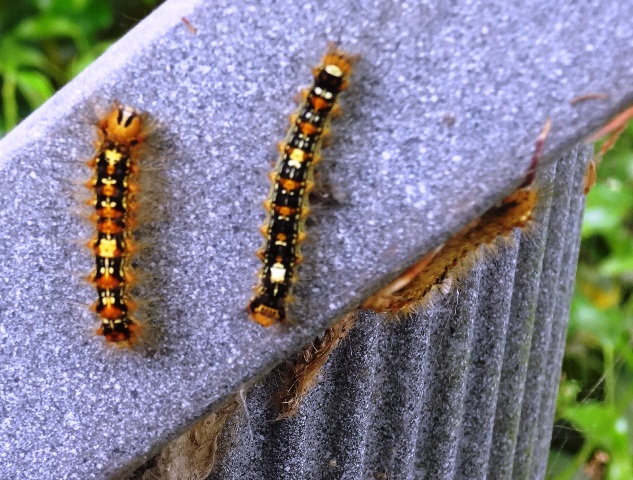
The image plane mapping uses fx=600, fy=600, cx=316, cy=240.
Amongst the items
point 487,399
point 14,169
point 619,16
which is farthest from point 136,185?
point 487,399

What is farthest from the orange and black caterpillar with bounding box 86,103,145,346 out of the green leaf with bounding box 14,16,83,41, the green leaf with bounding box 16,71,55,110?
the green leaf with bounding box 14,16,83,41

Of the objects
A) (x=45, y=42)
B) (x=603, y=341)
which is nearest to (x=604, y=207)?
(x=603, y=341)

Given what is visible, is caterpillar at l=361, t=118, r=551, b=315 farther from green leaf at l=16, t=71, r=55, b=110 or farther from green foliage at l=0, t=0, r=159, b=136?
green leaf at l=16, t=71, r=55, b=110

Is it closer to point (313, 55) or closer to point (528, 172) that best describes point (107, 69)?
point (313, 55)

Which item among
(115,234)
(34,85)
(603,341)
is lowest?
(603,341)

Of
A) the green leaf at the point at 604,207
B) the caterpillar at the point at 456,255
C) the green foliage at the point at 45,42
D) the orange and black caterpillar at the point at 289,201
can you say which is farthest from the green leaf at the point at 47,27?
the green leaf at the point at 604,207

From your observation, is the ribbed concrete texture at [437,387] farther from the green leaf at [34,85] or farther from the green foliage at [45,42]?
the green leaf at [34,85]

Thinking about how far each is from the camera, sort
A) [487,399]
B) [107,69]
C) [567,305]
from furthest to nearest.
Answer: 1. [567,305]
2. [487,399]
3. [107,69]

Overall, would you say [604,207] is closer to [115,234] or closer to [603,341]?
[603,341]
